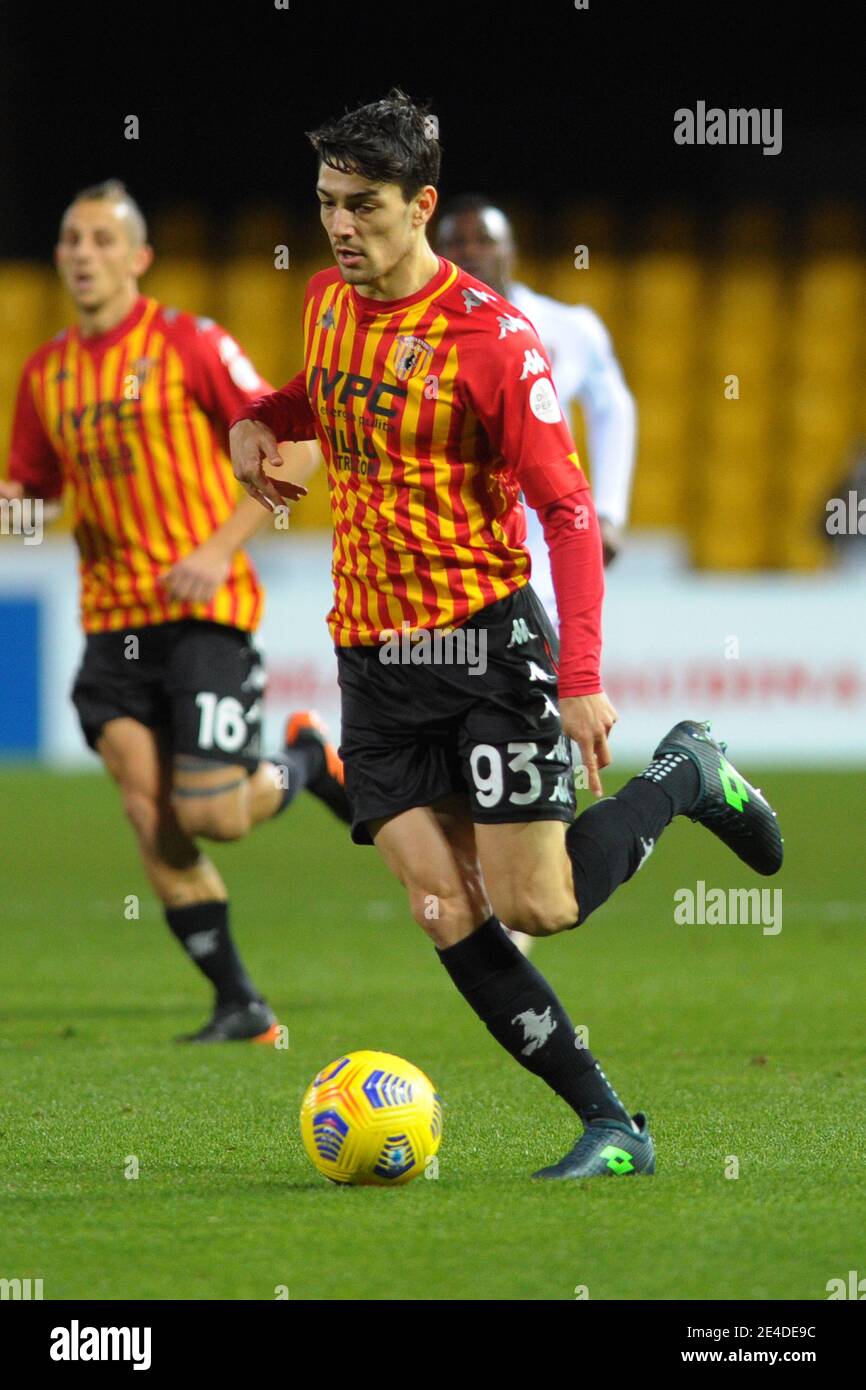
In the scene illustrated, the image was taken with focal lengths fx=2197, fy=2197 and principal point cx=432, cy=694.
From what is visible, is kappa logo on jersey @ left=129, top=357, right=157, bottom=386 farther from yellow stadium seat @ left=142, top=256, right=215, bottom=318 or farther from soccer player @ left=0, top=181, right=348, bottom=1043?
yellow stadium seat @ left=142, top=256, right=215, bottom=318

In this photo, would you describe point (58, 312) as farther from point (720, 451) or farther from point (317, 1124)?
point (317, 1124)

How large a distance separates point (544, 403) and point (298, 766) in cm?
329

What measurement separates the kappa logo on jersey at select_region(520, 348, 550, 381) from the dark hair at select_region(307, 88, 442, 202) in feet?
1.27

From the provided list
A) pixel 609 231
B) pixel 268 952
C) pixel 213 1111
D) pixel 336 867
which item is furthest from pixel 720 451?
pixel 213 1111

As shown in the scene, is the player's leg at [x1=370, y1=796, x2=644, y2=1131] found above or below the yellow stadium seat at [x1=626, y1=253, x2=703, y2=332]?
below

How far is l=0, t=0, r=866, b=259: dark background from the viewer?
18547 mm

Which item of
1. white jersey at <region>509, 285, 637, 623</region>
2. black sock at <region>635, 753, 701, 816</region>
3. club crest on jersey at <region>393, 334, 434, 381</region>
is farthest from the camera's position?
white jersey at <region>509, 285, 637, 623</region>

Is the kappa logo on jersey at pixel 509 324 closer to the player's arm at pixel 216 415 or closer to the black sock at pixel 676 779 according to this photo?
the black sock at pixel 676 779

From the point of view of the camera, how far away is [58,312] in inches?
781

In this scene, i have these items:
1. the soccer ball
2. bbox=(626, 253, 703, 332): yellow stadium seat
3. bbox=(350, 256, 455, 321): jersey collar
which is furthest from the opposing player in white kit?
bbox=(626, 253, 703, 332): yellow stadium seat

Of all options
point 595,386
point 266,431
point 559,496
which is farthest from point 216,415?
point 559,496

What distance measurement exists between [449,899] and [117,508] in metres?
2.64

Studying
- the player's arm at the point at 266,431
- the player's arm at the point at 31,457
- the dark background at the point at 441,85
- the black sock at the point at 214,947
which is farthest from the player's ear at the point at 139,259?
the dark background at the point at 441,85

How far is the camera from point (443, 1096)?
552cm
